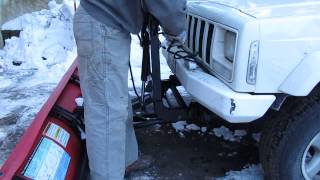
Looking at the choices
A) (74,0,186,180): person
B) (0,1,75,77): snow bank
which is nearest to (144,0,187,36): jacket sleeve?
(74,0,186,180): person

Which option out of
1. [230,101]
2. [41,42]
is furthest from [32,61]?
[230,101]

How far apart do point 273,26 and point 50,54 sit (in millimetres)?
5216

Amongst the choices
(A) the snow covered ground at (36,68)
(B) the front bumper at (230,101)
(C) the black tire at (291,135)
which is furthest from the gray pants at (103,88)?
(A) the snow covered ground at (36,68)

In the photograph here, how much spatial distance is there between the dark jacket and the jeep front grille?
0.41m

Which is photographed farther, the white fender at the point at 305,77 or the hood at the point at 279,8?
the hood at the point at 279,8

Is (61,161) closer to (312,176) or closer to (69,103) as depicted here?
→ (69,103)

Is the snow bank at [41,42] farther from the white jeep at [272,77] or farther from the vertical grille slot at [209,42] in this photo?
the white jeep at [272,77]

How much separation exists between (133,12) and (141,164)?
157 cm

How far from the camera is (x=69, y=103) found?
3871 millimetres

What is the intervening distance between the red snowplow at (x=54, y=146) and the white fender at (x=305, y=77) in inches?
60.9

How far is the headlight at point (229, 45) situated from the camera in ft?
10.3

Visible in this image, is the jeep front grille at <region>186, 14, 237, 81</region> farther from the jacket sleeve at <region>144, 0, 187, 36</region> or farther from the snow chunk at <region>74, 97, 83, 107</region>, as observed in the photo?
the snow chunk at <region>74, 97, 83, 107</region>

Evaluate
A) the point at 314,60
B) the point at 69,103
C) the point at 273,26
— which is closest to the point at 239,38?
the point at 273,26

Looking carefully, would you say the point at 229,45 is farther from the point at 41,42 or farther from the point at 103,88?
the point at 41,42
